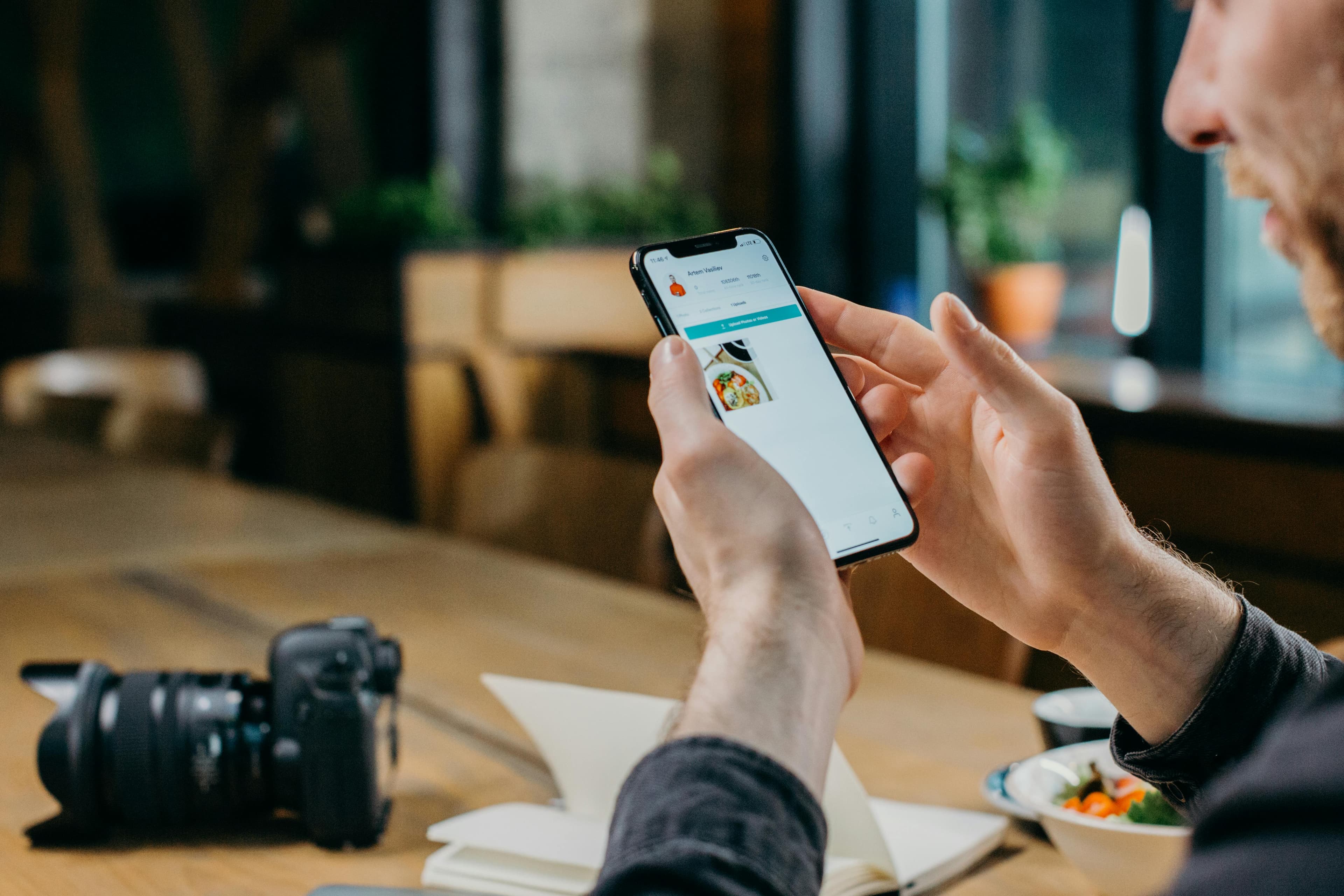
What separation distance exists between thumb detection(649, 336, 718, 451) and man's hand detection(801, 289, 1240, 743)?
0.54 feet

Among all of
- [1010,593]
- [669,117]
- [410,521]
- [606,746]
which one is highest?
[669,117]

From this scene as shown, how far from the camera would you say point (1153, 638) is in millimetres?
846

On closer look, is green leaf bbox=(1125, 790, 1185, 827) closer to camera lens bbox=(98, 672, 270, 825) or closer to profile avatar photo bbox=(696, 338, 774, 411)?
profile avatar photo bbox=(696, 338, 774, 411)

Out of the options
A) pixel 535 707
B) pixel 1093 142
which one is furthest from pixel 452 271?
pixel 535 707

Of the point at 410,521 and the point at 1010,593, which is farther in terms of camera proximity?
the point at 410,521

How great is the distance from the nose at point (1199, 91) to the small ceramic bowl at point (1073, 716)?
538 mm

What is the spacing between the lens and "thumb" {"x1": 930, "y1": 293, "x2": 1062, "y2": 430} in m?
0.79

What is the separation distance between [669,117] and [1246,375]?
3.00m

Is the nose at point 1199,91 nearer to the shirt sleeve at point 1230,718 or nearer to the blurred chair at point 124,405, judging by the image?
the shirt sleeve at point 1230,718

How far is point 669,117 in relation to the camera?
5.96 metres

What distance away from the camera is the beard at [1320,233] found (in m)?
0.50

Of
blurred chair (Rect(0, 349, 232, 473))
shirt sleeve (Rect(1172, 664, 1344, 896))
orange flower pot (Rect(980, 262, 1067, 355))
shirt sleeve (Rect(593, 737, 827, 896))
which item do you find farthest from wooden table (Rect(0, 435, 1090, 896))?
orange flower pot (Rect(980, 262, 1067, 355))

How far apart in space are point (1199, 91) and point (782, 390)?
1.22 feet

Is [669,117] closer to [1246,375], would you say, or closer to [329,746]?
[1246,375]
